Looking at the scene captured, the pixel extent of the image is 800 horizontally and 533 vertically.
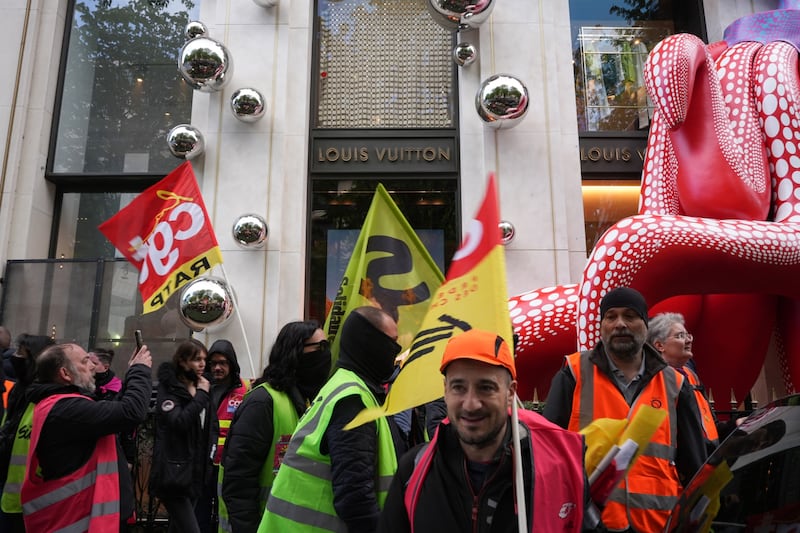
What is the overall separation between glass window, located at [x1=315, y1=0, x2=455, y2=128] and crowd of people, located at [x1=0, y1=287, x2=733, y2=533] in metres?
5.15

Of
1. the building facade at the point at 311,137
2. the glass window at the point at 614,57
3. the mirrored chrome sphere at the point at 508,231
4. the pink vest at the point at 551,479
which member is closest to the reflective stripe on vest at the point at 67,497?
the pink vest at the point at 551,479

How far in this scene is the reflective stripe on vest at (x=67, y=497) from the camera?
12.8 ft

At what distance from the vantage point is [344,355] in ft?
9.90

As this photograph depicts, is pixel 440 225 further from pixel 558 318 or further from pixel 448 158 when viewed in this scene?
pixel 558 318

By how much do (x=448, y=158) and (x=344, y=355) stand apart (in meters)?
6.48

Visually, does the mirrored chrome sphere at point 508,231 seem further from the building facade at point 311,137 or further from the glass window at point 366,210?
the glass window at point 366,210

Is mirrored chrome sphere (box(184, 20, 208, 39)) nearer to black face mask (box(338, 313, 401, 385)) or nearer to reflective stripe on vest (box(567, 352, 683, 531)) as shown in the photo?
black face mask (box(338, 313, 401, 385))

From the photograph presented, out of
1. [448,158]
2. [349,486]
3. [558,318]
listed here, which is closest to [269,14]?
[448,158]

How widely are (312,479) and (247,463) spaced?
2.38ft

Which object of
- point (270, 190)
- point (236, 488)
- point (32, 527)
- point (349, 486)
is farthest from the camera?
point (270, 190)

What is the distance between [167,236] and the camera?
274 inches

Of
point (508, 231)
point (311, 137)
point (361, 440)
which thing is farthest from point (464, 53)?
point (361, 440)

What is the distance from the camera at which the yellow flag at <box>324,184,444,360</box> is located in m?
4.17

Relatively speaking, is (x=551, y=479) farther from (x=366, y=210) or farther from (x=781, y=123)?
(x=366, y=210)
